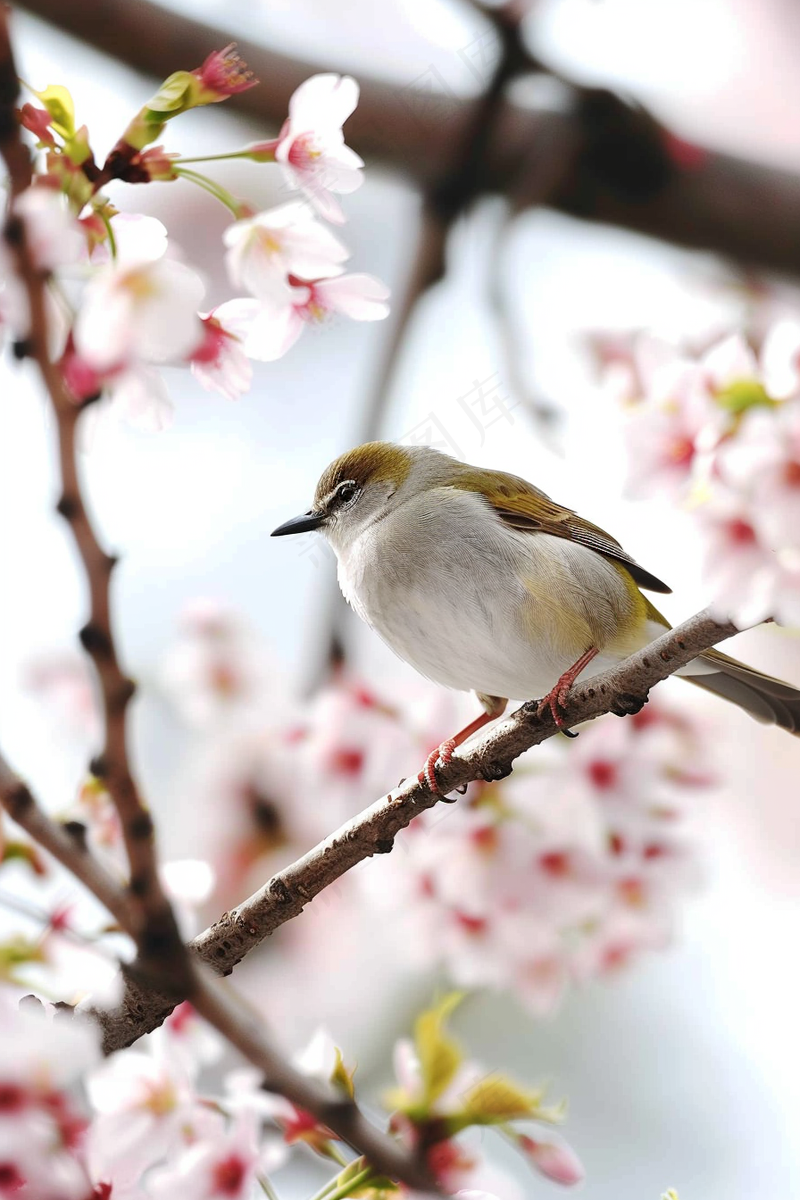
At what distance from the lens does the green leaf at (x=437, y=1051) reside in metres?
1.47

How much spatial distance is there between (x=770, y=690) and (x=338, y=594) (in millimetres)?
1019

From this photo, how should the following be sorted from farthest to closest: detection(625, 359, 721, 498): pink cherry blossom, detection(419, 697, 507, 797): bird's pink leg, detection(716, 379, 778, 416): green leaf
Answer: detection(625, 359, 721, 498): pink cherry blossom
detection(716, 379, 778, 416): green leaf
detection(419, 697, 507, 797): bird's pink leg

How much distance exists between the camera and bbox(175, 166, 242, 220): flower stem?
1.09 meters

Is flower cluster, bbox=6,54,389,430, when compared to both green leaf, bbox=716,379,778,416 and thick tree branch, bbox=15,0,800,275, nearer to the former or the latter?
green leaf, bbox=716,379,778,416

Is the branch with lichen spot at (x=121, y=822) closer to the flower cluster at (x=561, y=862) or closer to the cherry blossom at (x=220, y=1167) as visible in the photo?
the cherry blossom at (x=220, y=1167)

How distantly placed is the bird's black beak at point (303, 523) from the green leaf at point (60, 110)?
A: 1.45 metres

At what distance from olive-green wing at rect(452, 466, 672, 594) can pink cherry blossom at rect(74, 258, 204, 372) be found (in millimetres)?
1424

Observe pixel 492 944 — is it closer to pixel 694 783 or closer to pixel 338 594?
pixel 694 783

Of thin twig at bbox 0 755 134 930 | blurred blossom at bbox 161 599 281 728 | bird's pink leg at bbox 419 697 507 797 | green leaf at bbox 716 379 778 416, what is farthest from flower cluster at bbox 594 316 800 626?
blurred blossom at bbox 161 599 281 728

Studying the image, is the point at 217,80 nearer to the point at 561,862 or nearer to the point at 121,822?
the point at 121,822

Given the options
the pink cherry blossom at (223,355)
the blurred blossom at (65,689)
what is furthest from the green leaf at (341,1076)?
the blurred blossom at (65,689)

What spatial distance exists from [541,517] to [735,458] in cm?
91

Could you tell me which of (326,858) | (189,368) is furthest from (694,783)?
(189,368)

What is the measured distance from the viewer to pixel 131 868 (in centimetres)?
84
